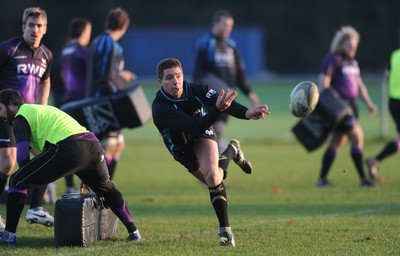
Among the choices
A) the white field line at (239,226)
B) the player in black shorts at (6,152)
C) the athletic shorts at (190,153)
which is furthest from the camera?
the player in black shorts at (6,152)

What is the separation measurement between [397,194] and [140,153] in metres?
7.54

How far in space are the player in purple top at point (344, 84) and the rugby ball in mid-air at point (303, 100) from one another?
435cm

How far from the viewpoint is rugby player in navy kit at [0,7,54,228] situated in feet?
29.6

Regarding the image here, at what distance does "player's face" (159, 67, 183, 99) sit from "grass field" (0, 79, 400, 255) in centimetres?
134

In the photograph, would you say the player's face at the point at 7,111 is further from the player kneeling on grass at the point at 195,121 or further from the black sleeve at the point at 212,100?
the black sleeve at the point at 212,100

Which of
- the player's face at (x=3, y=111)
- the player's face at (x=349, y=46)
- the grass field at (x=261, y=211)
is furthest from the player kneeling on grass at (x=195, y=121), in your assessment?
the player's face at (x=349, y=46)

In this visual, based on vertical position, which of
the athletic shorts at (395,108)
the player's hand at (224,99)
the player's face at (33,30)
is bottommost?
the athletic shorts at (395,108)

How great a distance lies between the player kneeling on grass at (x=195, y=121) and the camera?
7.78m

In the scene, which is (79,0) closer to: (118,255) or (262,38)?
(262,38)

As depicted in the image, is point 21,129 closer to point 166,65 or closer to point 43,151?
point 43,151

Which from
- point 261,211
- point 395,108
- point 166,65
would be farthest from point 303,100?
point 395,108

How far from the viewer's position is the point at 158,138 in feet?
71.6

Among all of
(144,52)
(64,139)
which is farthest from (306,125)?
(144,52)

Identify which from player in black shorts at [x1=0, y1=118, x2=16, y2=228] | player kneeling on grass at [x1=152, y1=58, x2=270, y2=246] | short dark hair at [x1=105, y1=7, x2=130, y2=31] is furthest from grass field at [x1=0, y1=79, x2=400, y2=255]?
short dark hair at [x1=105, y1=7, x2=130, y2=31]
